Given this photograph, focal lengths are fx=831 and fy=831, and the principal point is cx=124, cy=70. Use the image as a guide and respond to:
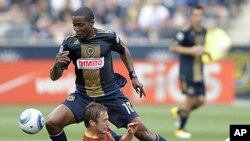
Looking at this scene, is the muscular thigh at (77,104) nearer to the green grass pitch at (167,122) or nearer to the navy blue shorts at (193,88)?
the green grass pitch at (167,122)

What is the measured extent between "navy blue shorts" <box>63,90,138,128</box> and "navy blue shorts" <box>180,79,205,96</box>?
17.6 feet

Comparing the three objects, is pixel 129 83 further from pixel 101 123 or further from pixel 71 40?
pixel 101 123

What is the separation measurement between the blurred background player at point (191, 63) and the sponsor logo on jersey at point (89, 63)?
5.05 m

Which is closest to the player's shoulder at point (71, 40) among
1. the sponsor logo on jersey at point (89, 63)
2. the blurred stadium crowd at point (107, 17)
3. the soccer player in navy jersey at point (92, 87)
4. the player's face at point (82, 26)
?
the soccer player in navy jersey at point (92, 87)

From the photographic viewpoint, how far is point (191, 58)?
656 inches

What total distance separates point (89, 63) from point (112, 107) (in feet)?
2.18

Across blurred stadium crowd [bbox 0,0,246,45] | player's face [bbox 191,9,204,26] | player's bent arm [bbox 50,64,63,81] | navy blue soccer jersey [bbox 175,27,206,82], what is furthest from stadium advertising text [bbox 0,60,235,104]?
player's bent arm [bbox 50,64,63,81]

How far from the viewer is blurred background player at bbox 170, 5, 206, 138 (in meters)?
16.1

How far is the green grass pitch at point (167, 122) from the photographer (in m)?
15.3

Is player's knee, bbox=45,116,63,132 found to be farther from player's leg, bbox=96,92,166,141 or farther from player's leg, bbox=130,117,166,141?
player's leg, bbox=130,117,166,141

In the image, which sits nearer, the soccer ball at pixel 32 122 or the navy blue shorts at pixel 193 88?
the soccer ball at pixel 32 122

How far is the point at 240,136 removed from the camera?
9602 millimetres

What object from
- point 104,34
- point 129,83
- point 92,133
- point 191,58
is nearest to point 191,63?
point 191,58

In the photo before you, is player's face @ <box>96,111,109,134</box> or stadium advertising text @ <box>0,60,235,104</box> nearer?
player's face @ <box>96,111,109,134</box>
